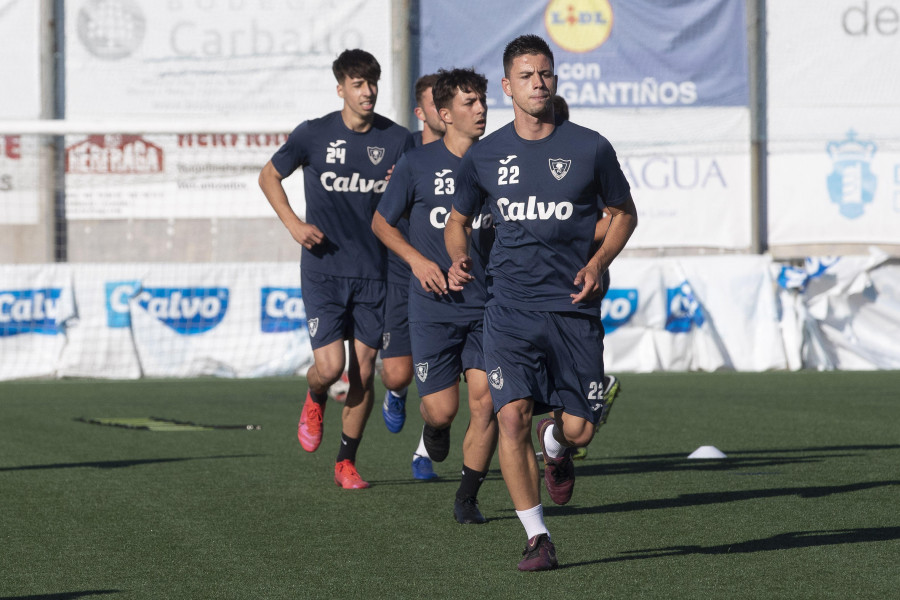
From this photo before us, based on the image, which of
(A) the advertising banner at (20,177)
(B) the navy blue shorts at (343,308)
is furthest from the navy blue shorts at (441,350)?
(A) the advertising banner at (20,177)

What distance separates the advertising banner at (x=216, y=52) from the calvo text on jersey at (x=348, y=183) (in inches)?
521

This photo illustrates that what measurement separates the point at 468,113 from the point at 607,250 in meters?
1.40

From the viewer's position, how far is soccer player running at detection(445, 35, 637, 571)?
4875 millimetres

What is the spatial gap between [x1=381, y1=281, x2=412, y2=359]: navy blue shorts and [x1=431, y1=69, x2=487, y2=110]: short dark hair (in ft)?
4.45

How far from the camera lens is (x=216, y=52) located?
2016 cm

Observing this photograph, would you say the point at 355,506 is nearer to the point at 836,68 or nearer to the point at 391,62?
the point at 391,62

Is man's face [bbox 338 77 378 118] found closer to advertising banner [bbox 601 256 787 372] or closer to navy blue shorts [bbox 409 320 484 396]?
navy blue shorts [bbox 409 320 484 396]

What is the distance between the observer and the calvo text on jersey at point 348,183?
23.4 ft

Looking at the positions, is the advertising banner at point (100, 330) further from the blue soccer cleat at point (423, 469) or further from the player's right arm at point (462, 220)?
the player's right arm at point (462, 220)

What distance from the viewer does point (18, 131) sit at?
14375mm

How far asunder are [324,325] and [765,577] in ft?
10.6

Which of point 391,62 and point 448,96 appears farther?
point 391,62

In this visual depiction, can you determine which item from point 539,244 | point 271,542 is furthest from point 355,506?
point 539,244

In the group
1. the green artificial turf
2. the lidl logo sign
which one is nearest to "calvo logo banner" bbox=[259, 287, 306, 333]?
the green artificial turf
